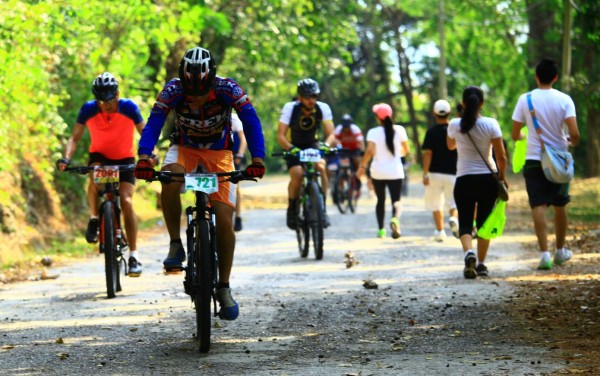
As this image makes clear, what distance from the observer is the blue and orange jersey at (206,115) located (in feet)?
26.6

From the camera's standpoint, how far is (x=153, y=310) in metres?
10.1

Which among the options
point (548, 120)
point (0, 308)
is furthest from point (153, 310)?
point (548, 120)

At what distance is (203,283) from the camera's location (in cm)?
777

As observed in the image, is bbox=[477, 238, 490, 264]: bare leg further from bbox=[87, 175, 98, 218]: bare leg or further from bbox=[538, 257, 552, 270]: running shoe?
bbox=[87, 175, 98, 218]: bare leg

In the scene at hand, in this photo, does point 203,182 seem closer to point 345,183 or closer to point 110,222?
point 110,222

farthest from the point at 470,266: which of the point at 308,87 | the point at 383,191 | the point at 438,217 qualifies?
the point at 383,191

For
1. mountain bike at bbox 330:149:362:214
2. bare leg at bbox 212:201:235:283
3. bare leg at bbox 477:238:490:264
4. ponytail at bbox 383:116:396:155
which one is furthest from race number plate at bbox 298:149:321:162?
mountain bike at bbox 330:149:362:214

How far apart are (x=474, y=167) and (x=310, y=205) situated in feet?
10.2

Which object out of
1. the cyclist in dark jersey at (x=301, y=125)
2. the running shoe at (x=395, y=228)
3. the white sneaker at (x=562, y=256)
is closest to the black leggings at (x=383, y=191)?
the running shoe at (x=395, y=228)

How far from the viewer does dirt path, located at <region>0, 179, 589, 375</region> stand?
746 centimetres

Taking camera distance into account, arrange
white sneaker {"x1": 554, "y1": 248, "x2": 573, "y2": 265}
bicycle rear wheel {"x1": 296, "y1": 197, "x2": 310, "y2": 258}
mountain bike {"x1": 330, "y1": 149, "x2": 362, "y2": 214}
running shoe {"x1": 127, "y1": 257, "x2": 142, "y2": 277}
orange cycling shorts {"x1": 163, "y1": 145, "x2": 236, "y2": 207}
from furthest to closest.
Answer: mountain bike {"x1": 330, "y1": 149, "x2": 362, "y2": 214}, bicycle rear wheel {"x1": 296, "y1": 197, "x2": 310, "y2": 258}, white sneaker {"x1": 554, "y1": 248, "x2": 573, "y2": 265}, running shoe {"x1": 127, "y1": 257, "x2": 142, "y2": 277}, orange cycling shorts {"x1": 163, "y1": 145, "x2": 236, "y2": 207}

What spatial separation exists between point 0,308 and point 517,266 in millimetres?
5814

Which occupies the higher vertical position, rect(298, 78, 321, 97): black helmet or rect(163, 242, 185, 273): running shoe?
rect(298, 78, 321, 97): black helmet

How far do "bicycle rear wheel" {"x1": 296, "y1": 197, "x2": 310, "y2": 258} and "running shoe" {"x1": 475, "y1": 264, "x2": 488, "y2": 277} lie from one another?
3051 millimetres
